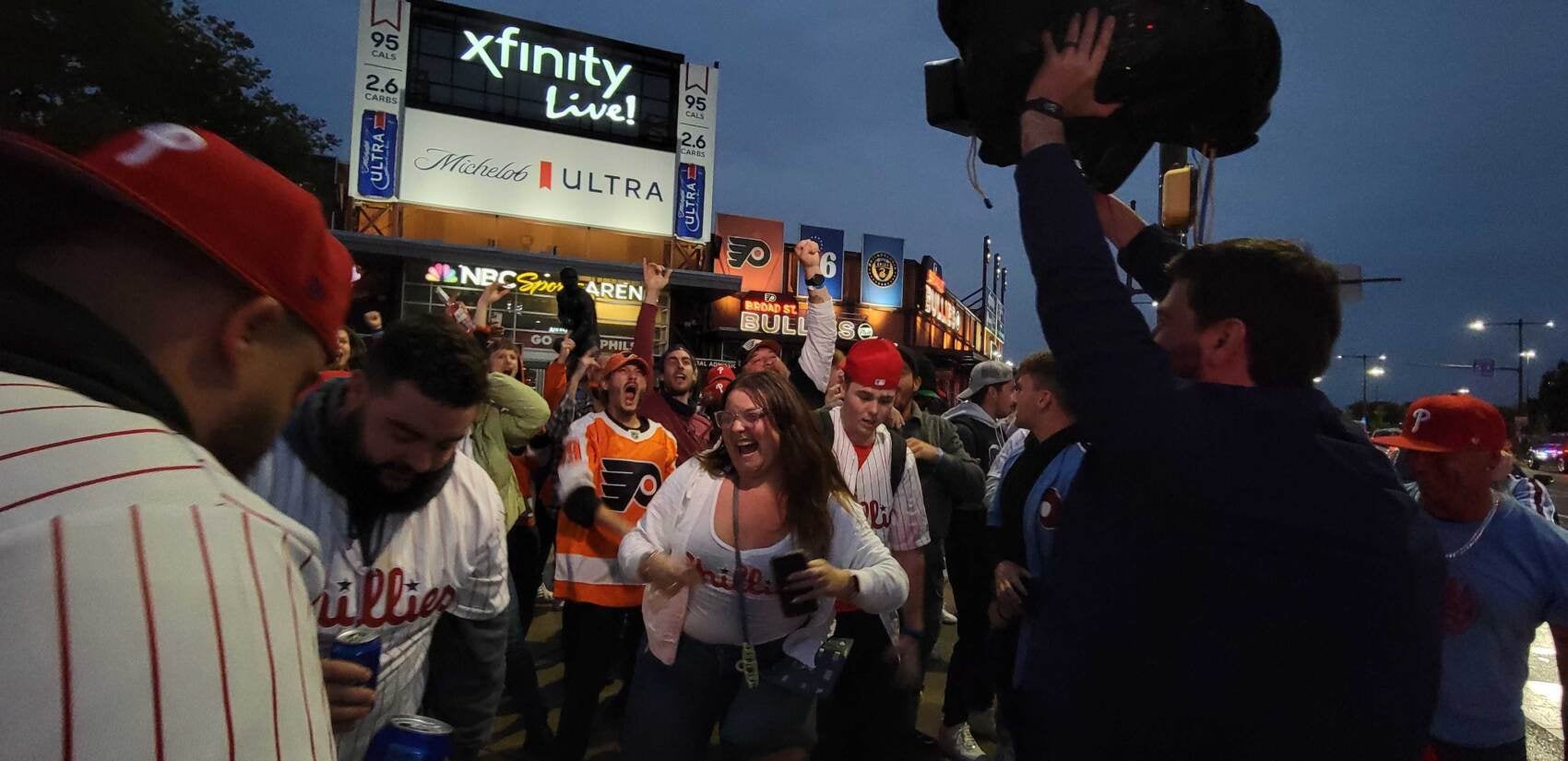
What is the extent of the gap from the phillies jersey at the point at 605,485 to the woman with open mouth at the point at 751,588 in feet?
3.39

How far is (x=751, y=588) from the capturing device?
308cm

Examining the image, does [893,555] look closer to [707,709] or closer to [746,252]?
[707,709]

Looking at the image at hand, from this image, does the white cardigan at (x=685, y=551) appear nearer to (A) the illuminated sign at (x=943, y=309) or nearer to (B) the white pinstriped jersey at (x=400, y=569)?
(B) the white pinstriped jersey at (x=400, y=569)

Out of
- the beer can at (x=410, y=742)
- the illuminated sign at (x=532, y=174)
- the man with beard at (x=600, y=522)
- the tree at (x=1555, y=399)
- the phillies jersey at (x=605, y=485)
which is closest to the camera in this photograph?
the beer can at (x=410, y=742)

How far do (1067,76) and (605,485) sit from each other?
139 inches

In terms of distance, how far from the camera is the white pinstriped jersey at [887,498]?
4.41 meters

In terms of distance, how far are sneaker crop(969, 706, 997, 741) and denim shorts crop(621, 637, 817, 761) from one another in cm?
250

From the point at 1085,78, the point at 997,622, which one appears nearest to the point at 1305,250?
the point at 1085,78

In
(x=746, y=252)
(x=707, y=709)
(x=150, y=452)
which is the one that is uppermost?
(x=746, y=252)

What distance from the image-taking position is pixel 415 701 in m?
2.50

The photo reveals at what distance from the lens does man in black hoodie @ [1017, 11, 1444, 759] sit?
141 centimetres

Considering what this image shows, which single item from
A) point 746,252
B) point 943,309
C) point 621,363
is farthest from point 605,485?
point 943,309

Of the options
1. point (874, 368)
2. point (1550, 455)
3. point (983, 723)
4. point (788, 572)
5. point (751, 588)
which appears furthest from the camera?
point (1550, 455)

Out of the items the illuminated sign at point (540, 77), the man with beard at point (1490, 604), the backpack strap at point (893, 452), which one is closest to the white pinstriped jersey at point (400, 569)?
the backpack strap at point (893, 452)
